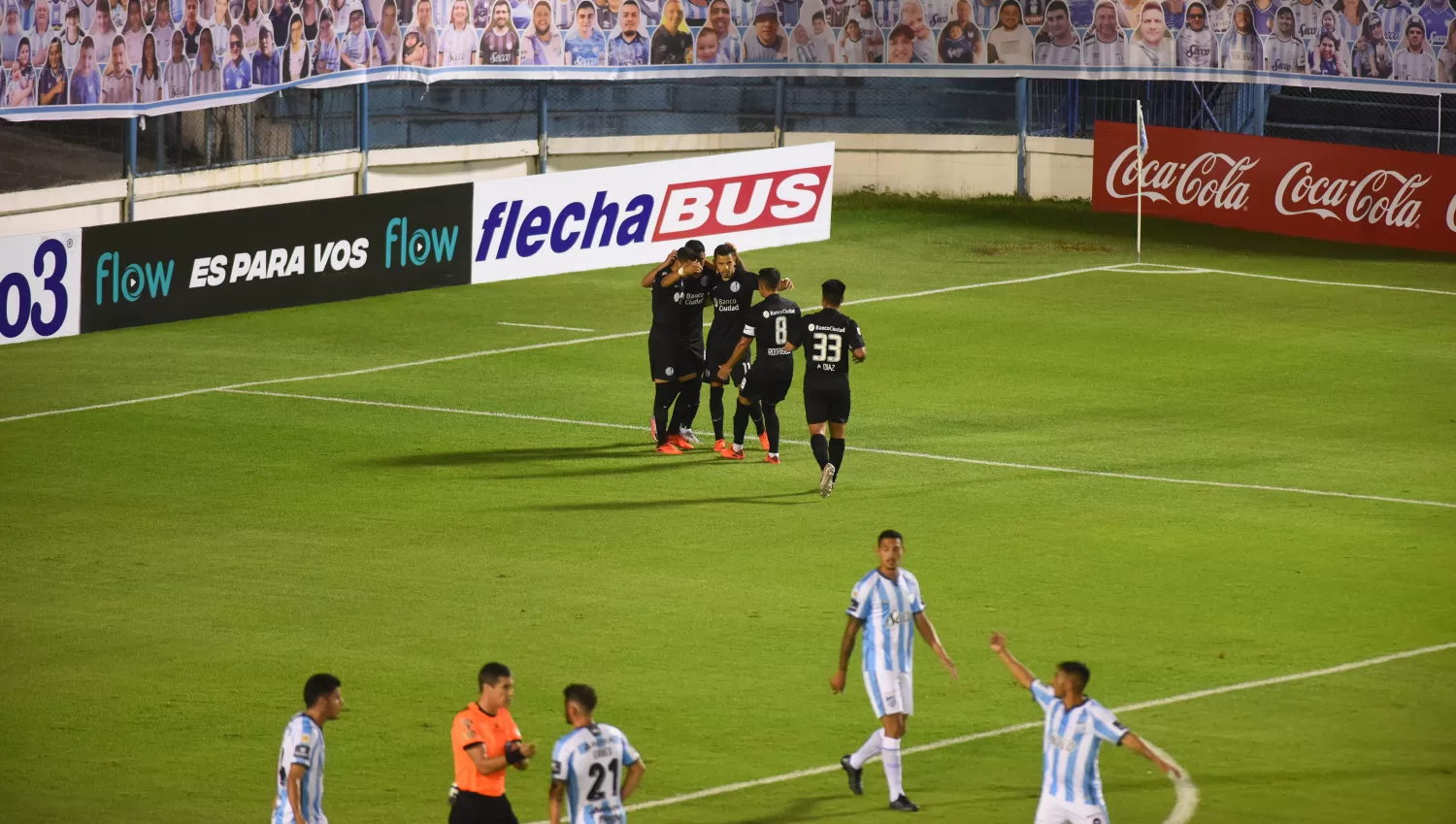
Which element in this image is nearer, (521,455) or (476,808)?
(476,808)

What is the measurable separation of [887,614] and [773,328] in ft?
31.2

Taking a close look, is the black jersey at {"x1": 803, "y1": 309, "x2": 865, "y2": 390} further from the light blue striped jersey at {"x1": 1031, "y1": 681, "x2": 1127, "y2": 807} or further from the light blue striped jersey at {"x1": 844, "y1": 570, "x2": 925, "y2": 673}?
the light blue striped jersey at {"x1": 1031, "y1": 681, "x2": 1127, "y2": 807}

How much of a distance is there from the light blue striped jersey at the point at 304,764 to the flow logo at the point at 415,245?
23.6 metres

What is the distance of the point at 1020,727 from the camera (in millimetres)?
15500

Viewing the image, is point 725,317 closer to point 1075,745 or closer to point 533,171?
point 1075,745

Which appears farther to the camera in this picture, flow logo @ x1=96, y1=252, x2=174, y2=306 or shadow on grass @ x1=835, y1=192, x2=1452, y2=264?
shadow on grass @ x1=835, y1=192, x2=1452, y2=264

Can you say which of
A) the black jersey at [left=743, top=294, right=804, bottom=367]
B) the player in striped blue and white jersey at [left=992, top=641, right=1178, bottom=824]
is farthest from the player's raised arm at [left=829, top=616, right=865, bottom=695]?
the black jersey at [left=743, top=294, right=804, bottom=367]

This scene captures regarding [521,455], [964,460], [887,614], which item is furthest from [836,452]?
[887,614]

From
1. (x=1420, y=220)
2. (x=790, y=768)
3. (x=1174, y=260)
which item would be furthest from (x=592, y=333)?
(x=790, y=768)

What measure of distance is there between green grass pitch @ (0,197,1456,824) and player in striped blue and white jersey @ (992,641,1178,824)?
172 cm

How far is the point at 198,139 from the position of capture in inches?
1458

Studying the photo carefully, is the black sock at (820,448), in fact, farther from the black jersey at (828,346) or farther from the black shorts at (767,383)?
the black shorts at (767,383)

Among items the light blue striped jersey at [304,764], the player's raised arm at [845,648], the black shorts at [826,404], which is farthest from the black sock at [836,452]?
the light blue striped jersey at [304,764]

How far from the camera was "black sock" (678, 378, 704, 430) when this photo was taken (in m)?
24.8
